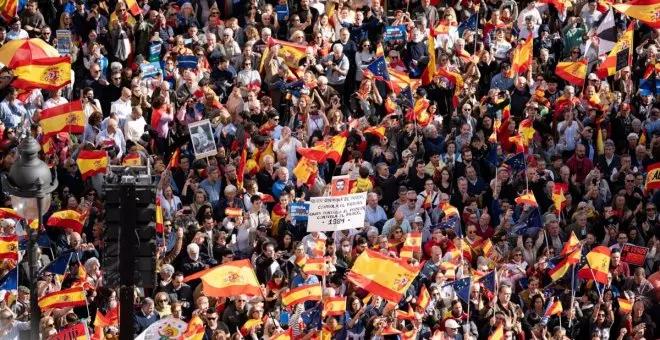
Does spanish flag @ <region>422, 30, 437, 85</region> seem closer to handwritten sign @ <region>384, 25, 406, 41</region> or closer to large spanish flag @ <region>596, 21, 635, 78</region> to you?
handwritten sign @ <region>384, 25, 406, 41</region>

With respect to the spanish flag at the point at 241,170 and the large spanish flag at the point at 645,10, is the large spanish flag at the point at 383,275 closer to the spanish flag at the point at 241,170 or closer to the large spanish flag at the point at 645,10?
the spanish flag at the point at 241,170

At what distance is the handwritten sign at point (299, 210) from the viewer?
1346 inches

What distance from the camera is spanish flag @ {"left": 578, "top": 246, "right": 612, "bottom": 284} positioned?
3369 centimetres

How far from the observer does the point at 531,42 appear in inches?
1515

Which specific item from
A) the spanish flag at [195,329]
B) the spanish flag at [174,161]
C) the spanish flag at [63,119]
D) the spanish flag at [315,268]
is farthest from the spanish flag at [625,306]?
the spanish flag at [63,119]

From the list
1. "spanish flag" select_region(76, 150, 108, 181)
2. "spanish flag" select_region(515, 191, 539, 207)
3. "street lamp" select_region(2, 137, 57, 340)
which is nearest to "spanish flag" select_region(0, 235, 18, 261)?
"spanish flag" select_region(76, 150, 108, 181)

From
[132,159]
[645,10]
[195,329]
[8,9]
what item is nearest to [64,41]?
[8,9]

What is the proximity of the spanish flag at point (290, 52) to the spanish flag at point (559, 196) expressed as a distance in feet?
16.5

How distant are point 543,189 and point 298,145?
390cm

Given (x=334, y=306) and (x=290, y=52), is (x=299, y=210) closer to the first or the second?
(x=334, y=306)

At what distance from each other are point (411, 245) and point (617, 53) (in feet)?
21.0

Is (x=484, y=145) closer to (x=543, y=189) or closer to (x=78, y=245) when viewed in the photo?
(x=543, y=189)

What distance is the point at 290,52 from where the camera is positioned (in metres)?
38.3

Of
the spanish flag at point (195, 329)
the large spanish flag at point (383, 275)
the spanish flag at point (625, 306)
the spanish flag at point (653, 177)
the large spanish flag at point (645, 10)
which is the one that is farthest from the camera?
the large spanish flag at point (645, 10)
